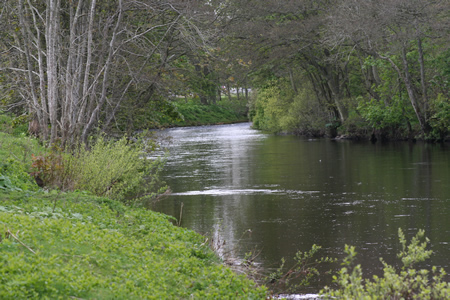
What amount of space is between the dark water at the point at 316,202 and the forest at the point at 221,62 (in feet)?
10.3

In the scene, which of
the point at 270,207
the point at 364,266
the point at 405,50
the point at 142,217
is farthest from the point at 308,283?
the point at 405,50

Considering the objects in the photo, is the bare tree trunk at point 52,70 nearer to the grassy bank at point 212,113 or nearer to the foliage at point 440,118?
the foliage at point 440,118

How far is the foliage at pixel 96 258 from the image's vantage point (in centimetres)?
516

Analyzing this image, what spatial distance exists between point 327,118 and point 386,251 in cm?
3544

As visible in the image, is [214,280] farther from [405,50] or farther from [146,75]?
[405,50]

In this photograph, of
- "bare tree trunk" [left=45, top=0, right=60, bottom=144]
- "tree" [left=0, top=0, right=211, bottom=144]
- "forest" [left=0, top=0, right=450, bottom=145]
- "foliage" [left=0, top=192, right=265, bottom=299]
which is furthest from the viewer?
"forest" [left=0, top=0, right=450, bottom=145]

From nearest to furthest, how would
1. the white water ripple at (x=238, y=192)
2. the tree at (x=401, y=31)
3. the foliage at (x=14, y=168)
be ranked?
the foliage at (x=14, y=168) < the white water ripple at (x=238, y=192) < the tree at (x=401, y=31)

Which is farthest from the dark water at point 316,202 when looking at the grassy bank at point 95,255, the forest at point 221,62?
the forest at point 221,62

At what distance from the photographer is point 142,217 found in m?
9.81

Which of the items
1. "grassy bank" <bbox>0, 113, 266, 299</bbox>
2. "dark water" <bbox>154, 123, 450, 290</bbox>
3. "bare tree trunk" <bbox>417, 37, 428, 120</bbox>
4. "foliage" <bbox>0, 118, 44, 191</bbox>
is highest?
"bare tree trunk" <bbox>417, 37, 428, 120</bbox>

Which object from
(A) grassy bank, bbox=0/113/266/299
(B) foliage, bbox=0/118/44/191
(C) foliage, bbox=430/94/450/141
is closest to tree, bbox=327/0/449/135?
(C) foliage, bbox=430/94/450/141

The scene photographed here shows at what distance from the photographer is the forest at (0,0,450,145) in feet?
50.7

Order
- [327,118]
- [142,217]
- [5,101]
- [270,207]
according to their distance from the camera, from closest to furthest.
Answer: [142,217] < [270,207] < [5,101] < [327,118]

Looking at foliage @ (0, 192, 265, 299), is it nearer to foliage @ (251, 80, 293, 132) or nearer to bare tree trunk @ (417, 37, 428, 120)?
bare tree trunk @ (417, 37, 428, 120)
